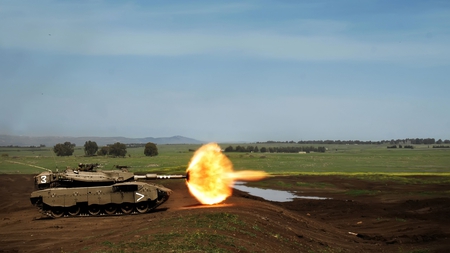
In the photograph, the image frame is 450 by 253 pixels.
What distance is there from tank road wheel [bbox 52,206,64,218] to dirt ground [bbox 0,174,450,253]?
2.67 ft

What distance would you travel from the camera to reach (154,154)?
121875 millimetres

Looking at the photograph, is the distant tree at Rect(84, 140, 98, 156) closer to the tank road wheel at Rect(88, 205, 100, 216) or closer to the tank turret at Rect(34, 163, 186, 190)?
the tank turret at Rect(34, 163, 186, 190)

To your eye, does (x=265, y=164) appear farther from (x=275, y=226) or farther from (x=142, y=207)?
(x=275, y=226)

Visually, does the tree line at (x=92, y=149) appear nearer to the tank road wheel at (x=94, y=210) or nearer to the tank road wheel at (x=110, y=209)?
the tank road wheel at (x=94, y=210)

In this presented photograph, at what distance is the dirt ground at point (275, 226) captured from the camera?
20938mm

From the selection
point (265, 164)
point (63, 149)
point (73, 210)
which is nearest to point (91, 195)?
point (73, 210)

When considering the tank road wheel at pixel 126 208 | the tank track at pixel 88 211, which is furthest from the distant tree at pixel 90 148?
the tank road wheel at pixel 126 208

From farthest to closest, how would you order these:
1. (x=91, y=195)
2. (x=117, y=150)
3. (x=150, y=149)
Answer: (x=150, y=149)
(x=117, y=150)
(x=91, y=195)

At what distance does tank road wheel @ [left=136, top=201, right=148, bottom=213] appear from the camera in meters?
31.1

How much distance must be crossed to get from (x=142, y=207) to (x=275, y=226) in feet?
33.0

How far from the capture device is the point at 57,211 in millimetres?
30531

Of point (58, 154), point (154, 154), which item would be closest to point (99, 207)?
point (58, 154)

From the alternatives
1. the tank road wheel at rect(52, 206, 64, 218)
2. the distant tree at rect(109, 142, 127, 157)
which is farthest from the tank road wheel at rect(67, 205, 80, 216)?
the distant tree at rect(109, 142, 127, 157)

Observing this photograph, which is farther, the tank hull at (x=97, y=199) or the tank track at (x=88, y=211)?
the tank track at (x=88, y=211)
